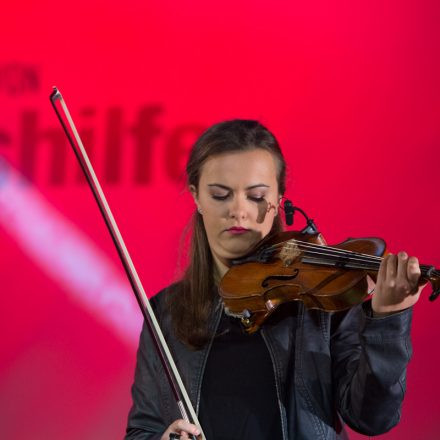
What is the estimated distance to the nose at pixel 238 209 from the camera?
4.68 feet

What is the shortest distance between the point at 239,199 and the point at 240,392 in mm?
315

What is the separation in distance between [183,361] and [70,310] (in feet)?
2.51

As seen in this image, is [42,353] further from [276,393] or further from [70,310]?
[276,393]

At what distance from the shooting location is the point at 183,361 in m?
1.44

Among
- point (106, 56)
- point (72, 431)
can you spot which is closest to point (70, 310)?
point (72, 431)

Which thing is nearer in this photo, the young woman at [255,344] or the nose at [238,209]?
the young woman at [255,344]

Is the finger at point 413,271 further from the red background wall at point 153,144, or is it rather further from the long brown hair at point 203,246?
the red background wall at point 153,144

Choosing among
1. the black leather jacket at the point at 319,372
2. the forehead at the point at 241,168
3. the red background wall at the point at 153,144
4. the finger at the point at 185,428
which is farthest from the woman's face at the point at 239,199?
the red background wall at the point at 153,144

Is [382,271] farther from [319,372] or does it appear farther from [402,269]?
[319,372]

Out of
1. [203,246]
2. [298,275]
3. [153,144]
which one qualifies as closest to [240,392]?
[298,275]

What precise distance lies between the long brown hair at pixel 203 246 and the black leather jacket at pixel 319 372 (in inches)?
1.0

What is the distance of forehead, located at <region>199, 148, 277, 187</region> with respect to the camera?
57.1 inches

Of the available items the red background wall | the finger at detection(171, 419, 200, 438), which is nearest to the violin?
the finger at detection(171, 419, 200, 438)

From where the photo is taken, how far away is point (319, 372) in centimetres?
133
